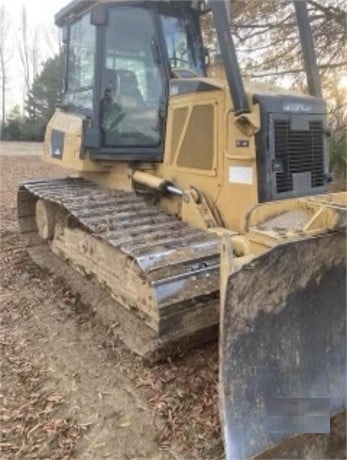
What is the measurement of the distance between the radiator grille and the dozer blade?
3.32 feet

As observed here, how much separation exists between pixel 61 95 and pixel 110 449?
3.96 metres

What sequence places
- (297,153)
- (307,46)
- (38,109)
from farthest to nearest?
(38,109) < (307,46) < (297,153)

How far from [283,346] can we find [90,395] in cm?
123

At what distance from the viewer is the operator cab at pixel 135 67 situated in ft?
14.4

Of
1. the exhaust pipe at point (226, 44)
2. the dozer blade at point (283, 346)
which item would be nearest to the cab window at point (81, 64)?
the exhaust pipe at point (226, 44)

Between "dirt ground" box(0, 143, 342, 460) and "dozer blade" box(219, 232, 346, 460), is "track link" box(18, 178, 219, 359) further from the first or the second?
"dozer blade" box(219, 232, 346, 460)

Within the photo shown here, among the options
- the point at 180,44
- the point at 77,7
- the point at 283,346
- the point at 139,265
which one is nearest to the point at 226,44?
the point at 180,44

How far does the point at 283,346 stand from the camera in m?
2.74

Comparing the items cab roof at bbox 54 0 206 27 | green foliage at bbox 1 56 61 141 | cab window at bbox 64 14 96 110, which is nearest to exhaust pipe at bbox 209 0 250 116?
cab roof at bbox 54 0 206 27

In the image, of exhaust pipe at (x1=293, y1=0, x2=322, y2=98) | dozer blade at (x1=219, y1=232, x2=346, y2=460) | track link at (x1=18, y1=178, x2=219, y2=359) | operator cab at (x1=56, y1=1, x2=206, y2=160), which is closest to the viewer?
dozer blade at (x1=219, y1=232, x2=346, y2=460)

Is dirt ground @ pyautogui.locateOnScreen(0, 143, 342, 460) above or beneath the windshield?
beneath

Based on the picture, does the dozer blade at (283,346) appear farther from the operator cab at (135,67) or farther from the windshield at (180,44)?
the windshield at (180,44)

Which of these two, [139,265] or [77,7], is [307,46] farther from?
[139,265]

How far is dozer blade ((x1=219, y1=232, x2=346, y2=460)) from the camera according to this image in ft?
8.18
